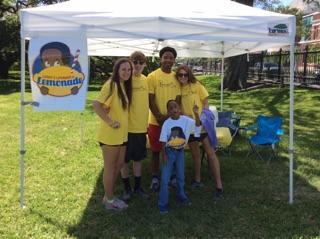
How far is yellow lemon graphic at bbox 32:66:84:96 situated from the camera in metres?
5.60

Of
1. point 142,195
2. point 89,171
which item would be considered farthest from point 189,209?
point 89,171

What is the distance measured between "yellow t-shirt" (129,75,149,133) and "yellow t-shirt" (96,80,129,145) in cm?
22

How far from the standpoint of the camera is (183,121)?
5.83m

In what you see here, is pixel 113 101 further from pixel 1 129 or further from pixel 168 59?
pixel 1 129

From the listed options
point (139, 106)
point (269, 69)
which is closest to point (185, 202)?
point (139, 106)

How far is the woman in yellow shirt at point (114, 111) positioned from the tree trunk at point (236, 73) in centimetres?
1741

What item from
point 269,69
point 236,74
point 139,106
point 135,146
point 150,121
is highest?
point 269,69

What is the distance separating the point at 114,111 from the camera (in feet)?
18.7

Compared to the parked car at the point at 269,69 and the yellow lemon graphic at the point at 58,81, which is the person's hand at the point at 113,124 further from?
the parked car at the point at 269,69

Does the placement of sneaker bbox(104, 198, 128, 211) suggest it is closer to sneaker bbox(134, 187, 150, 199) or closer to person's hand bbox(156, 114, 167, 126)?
sneaker bbox(134, 187, 150, 199)

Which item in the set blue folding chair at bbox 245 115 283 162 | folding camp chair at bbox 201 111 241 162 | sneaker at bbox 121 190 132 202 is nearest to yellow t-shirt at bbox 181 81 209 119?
sneaker at bbox 121 190 132 202

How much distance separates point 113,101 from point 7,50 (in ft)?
82.0

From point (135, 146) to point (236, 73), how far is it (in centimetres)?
1773

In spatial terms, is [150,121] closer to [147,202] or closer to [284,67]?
[147,202]
